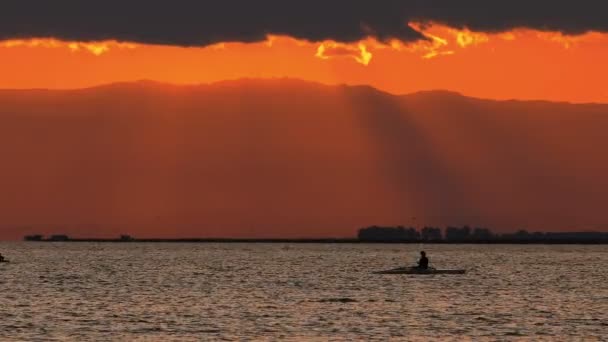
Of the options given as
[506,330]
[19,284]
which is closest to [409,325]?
[506,330]

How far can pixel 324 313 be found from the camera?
99750 mm

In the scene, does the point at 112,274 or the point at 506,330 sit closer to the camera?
the point at 506,330

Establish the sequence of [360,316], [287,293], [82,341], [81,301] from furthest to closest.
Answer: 1. [287,293]
2. [81,301]
3. [360,316]
4. [82,341]

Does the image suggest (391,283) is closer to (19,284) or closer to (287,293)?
(287,293)

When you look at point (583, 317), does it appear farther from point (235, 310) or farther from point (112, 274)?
point (112, 274)

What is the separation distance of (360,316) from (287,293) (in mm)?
30585

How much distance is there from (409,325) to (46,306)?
105ft

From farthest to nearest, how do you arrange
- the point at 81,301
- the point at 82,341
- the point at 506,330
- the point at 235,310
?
the point at 81,301 < the point at 235,310 < the point at 506,330 < the point at 82,341

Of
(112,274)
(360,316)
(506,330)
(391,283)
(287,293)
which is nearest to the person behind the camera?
(506,330)

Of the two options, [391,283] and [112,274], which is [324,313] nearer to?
[391,283]

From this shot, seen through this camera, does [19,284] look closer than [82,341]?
No

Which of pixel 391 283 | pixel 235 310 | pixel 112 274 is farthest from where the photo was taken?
pixel 112 274

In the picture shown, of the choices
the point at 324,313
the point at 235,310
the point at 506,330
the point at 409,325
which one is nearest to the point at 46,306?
the point at 235,310

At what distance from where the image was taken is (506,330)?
284ft
